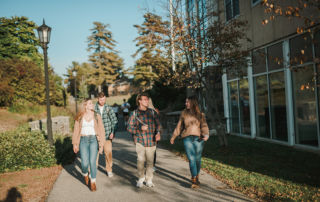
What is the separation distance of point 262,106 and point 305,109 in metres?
2.61

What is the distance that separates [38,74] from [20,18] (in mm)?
20164

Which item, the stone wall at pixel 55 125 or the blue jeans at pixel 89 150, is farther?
the stone wall at pixel 55 125

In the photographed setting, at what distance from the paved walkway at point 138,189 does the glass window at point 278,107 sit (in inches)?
185

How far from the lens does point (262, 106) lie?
38.3 feet

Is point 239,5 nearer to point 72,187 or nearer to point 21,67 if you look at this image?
point 72,187

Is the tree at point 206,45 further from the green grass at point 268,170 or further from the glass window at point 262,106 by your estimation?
the glass window at point 262,106

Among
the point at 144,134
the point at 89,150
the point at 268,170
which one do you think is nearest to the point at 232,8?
the point at 268,170

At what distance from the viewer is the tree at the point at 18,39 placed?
32375 millimetres

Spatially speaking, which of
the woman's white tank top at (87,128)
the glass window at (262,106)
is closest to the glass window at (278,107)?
the glass window at (262,106)

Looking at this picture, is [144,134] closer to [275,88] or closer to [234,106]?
[275,88]

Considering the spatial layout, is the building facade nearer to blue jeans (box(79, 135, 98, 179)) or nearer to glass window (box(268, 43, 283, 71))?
glass window (box(268, 43, 283, 71))

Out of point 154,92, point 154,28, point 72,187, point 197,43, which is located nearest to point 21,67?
point 154,92

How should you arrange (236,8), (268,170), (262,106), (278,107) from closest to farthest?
(268,170) → (278,107) → (262,106) → (236,8)

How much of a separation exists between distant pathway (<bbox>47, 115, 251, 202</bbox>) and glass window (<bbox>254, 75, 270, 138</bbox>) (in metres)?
5.31
